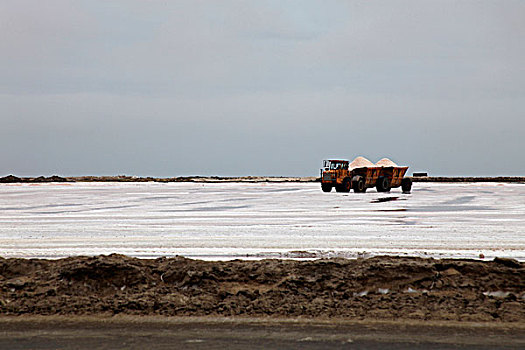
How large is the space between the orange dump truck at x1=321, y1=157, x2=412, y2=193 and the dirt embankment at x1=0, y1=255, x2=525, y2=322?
26495 millimetres

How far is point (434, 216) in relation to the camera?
672 inches

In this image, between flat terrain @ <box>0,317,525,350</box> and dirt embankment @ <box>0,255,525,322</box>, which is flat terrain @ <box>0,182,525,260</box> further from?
flat terrain @ <box>0,317,525,350</box>

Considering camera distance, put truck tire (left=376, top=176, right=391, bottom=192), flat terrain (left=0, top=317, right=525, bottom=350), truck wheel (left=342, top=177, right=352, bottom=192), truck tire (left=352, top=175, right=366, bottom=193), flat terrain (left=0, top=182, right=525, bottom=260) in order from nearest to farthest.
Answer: flat terrain (left=0, top=317, right=525, bottom=350) < flat terrain (left=0, top=182, right=525, bottom=260) < truck tire (left=352, top=175, right=366, bottom=193) < truck wheel (left=342, top=177, right=352, bottom=192) < truck tire (left=376, top=176, right=391, bottom=192)

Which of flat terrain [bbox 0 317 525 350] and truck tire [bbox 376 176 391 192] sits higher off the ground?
truck tire [bbox 376 176 391 192]

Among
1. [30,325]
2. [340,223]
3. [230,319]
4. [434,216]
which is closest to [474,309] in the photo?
[230,319]

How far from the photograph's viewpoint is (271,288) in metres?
6.27

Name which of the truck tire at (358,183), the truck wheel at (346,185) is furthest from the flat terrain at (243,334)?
the truck wheel at (346,185)

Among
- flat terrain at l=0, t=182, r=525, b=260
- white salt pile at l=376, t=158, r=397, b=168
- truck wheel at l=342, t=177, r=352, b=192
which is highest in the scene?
white salt pile at l=376, t=158, r=397, b=168

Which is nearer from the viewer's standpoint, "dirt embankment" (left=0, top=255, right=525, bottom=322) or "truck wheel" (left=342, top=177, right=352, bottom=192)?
"dirt embankment" (left=0, top=255, right=525, bottom=322)

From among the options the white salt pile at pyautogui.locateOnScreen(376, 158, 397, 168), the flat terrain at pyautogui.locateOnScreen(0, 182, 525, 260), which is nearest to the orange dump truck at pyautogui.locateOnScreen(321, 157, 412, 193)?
the white salt pile at pyautogui.locateOnScreen(376, 158, 397, 168)

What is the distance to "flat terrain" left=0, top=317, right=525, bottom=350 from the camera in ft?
14.8

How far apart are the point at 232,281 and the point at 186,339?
6.34 ft

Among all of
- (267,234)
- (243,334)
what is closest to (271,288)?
(243,334)

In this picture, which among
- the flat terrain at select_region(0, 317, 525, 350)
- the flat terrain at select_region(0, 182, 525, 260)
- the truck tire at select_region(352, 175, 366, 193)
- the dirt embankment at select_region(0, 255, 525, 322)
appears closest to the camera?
the flat terrain at select_region(0, 317, 525, 350)
